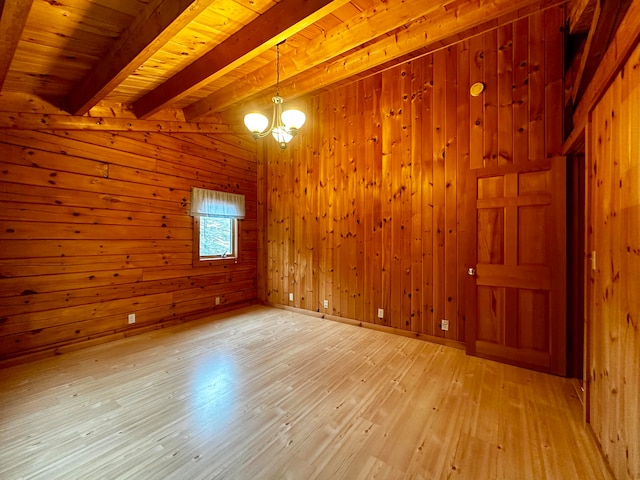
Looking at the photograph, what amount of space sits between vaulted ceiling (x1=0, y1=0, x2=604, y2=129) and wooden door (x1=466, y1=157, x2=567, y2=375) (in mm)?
1568

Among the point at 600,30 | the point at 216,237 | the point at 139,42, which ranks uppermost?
the point at 139,42

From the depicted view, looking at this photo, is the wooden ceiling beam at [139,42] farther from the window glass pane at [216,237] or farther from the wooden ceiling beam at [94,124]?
the window glass pane at [216,237]

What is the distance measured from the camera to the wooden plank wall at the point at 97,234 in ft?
9.26

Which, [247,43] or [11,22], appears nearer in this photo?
[11,22]

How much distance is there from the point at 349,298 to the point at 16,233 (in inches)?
160

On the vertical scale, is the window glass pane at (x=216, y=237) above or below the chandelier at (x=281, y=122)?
below

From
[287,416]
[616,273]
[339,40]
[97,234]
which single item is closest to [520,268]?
[616,273]

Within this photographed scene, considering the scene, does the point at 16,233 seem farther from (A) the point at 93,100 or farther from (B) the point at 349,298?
→ (B) the point at 349,298

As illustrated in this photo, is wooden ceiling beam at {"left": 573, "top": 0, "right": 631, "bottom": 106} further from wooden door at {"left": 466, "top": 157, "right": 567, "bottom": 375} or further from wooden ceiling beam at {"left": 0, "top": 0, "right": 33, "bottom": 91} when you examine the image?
wooden ceiling beam at {"left": 0, "top": 0, "right": 33, "bottom": 91}

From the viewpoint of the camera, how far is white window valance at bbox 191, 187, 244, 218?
14.2 ft

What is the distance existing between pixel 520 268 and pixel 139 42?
4.02 meters

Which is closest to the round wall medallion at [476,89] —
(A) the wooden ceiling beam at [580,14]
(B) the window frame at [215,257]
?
(A) the wooden ceiling beam at [580,14]

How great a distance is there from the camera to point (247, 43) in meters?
2.37

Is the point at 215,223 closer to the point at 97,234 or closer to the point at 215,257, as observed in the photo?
the point at 215,257
